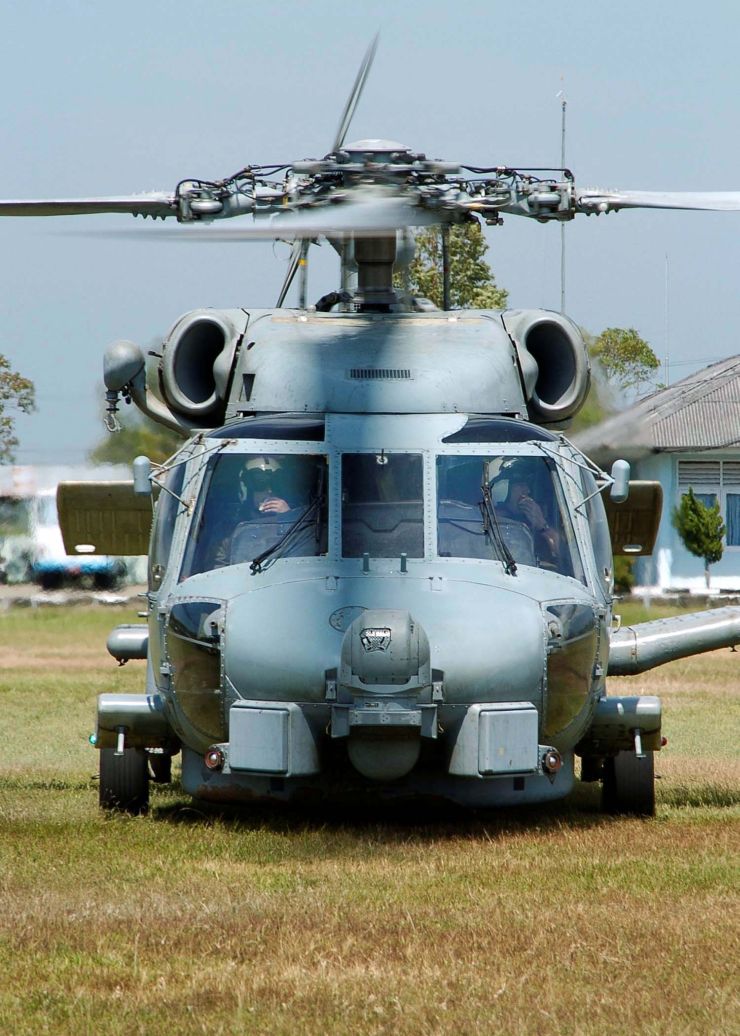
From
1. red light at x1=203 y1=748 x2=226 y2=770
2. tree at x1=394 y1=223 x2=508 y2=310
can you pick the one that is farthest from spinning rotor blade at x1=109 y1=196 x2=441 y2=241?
tree at x1=394 y1=223 x2=508 y2=310

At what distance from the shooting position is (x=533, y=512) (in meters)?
8.86

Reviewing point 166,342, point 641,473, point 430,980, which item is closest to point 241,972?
point 430,980

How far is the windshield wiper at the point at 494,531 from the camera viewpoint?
334 inches

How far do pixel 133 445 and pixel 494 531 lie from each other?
8.43m

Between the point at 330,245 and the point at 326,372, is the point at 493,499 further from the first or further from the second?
the point at 330,245

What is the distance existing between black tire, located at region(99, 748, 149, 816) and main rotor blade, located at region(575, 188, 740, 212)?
3.85 metres

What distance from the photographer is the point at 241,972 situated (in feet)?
18.0

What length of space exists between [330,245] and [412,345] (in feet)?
5.17

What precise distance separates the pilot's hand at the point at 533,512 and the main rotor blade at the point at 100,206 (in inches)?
97.6

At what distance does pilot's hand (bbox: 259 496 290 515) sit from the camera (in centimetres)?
874

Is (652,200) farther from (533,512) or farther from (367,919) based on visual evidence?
(367,919)

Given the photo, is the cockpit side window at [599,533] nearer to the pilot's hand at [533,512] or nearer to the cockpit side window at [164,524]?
the pilot's hand at [533,512]

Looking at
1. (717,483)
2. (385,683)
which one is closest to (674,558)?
(717,483)

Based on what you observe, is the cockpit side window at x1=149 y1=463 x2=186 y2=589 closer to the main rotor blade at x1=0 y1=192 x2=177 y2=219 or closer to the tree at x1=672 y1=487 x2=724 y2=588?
the main rotor blade at x1=0 y1=192 x2=177 y2=219
